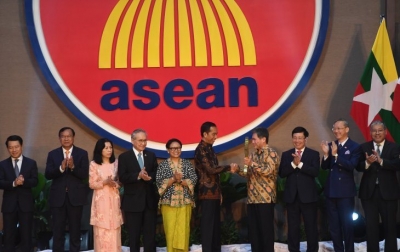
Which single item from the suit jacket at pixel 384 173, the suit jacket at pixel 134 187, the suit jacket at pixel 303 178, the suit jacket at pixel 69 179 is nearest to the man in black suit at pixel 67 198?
the suit jacket at pixel 69 179

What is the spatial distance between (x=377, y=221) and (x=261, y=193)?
112 centimetres

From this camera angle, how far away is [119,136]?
782cm

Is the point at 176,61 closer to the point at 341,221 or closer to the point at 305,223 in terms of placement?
the point at 305,223

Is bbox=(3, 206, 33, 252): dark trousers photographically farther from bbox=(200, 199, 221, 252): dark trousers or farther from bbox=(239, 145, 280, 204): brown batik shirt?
bbox=(239, 145, 280, 204): brown batik shirt

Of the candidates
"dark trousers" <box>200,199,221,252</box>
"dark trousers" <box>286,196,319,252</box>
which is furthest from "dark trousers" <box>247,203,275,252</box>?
"dark trousers" <box>200,199,221,252</box>

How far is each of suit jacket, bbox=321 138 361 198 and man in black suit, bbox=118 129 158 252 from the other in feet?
5.60

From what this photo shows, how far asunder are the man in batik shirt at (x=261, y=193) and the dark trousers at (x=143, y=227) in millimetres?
941

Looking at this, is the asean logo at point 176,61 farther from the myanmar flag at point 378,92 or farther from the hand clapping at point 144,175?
the hand clapping at point 144,175

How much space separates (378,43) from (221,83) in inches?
69.3

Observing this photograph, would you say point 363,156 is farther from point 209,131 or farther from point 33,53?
point 33,53

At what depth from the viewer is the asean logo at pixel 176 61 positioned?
7844mm

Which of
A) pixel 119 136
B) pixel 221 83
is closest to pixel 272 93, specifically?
pixel 221 83

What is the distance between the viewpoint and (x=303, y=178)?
6.75 m

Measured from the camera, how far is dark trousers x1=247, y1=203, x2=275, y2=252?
6.64m
